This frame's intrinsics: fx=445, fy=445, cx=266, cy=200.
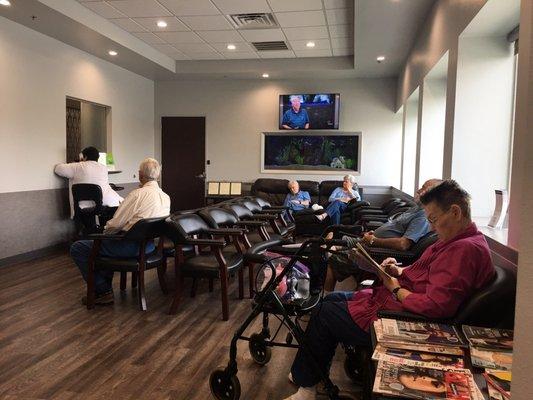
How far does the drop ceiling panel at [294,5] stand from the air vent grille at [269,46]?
1.53 metres

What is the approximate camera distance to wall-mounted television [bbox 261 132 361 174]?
Result: 356 inches

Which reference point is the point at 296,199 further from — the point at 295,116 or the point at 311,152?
the point at 295,116

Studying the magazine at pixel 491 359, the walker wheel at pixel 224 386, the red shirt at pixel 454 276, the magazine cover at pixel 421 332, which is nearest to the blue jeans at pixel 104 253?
the walker wheel at pixel 224 386

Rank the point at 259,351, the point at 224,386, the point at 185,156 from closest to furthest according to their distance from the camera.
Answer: the point at 224,386, the point at 259,351, the point at 185,156

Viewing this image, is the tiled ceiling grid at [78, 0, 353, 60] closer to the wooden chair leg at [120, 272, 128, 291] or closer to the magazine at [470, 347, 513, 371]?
the wooden chair leg at [120, 272, 128, 291]

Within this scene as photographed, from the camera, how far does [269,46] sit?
748 cm

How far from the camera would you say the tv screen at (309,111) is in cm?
880

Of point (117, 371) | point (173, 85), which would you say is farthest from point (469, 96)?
point (173, 85)

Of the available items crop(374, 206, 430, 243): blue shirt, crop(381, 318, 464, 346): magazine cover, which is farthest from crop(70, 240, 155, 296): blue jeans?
crop(381, 318, 464, 346): magazine cover

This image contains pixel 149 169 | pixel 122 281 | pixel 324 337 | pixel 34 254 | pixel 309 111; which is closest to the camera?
pixel 324 337

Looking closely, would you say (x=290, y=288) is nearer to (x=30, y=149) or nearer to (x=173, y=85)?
(x=30, y=149)

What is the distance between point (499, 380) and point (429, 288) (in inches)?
24.1

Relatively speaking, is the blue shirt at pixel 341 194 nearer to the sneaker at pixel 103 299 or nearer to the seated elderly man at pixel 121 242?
the seated elderly man at pixel 121 242

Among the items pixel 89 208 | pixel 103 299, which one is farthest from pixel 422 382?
pixel 89 208
